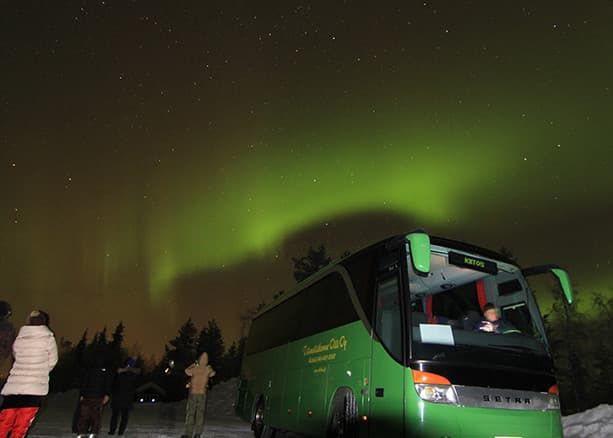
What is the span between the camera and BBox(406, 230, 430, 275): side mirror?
20.0ft

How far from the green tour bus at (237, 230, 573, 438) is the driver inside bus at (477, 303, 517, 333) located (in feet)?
0.25

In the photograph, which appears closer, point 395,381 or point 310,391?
point 395,381

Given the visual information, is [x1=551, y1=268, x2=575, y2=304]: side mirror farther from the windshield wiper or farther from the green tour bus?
the windshield wiper

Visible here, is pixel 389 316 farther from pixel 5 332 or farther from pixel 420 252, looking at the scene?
pixel 5 332

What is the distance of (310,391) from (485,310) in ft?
12.2

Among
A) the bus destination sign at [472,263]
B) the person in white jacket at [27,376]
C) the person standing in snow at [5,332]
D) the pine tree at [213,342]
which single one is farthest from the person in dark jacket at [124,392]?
the pine tree at [213,342]

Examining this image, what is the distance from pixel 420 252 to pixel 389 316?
4.13 feet

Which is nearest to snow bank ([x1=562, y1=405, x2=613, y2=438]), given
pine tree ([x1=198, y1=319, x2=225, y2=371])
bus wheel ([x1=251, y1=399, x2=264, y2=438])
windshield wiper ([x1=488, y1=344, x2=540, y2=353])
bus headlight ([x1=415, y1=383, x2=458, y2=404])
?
windshield wiper ([x1=488, y1=344, x2=540, y2=353])

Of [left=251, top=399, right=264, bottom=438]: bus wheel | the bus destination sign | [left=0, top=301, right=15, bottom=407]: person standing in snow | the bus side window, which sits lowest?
[left=251, top=399, right=264, bottom=438]: bus wheel

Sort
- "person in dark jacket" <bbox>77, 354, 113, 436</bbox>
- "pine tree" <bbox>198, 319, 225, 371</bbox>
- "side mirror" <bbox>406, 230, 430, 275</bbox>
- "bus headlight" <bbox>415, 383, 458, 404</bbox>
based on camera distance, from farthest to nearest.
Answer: "pine tree" <bbox>198, 319, 225, 371</bbox>
"person in dark jacket" <bbox>77, 354, 113, 436</bbox>
"side mirror" <bbox>406, 230, 430, 275</bbox>
"bus headlight" <bbox>415, 383, 458, 404</bbox>

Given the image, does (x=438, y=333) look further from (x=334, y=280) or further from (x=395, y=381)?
(x=334, y=280)

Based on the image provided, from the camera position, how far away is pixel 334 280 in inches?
373

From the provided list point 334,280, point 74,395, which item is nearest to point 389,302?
point 334,280

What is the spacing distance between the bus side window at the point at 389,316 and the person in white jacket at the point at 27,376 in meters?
4.43
